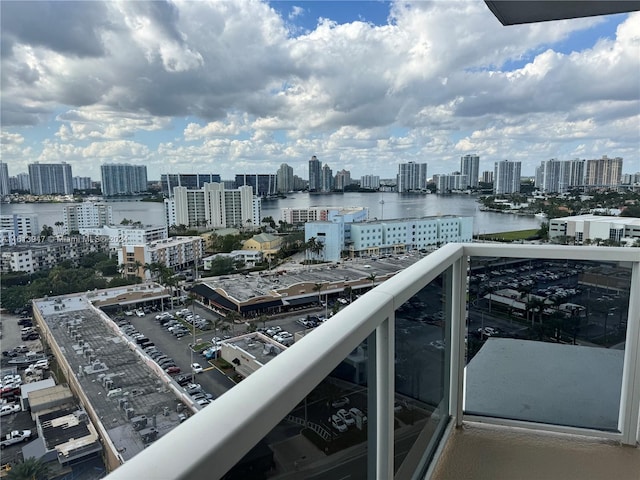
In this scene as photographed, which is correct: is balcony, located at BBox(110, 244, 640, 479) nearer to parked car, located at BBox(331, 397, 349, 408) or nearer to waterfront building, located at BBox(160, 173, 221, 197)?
parked car, located at BBox(331, 397, 349, 408)

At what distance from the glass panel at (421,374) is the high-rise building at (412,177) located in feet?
52.2

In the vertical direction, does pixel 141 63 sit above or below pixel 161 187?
above

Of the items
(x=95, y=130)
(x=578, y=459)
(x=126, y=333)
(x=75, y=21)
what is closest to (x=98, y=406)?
(x=126, y=333)

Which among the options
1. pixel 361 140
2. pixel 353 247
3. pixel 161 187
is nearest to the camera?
pixel 353 247

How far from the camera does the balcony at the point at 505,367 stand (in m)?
0.81

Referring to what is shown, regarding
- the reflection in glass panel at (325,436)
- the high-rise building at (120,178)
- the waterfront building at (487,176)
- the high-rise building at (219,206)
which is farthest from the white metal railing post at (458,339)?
the high-rise building at (219,206)

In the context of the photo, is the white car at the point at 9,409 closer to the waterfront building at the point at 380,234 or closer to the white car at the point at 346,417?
the waterfront building at the point at 380,234

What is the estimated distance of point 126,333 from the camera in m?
9.34

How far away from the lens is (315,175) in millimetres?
23953

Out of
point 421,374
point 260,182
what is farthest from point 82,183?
point 421,374

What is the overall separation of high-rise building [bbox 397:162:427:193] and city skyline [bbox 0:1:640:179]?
337mm

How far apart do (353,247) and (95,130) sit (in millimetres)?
17042

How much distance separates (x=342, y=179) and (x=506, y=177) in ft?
31.8

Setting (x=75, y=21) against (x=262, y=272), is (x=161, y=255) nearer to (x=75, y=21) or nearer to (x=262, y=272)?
(x=262, y=272)
